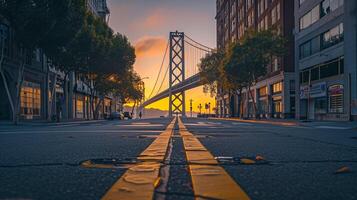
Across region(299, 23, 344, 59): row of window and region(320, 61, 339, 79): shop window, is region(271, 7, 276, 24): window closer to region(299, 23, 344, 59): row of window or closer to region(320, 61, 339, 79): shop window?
region(299, 23, 344, 59): row of window

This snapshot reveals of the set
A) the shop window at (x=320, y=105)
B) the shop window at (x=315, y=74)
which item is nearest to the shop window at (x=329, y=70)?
the shop window at (x=315, y=74)

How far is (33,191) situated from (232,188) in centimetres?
122

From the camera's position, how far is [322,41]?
3519 cm

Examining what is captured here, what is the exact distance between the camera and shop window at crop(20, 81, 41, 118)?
33781mm

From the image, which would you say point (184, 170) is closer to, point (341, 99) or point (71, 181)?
point (71, 181)

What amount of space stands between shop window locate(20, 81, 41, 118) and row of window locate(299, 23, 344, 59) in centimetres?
2696

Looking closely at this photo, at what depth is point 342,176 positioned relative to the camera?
2949 mm

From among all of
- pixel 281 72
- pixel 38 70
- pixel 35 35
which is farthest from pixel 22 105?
pixel 281 72

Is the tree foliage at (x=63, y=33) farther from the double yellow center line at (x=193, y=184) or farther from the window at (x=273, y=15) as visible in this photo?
the window at (x=273, y=15)

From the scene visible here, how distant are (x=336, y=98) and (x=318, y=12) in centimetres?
865

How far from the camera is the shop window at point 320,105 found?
116 feet

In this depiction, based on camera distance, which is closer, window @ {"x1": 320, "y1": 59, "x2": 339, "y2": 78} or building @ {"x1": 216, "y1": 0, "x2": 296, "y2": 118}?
window @ {"x1": 320, "y1": 59, "x2": 339, "y2": 78}

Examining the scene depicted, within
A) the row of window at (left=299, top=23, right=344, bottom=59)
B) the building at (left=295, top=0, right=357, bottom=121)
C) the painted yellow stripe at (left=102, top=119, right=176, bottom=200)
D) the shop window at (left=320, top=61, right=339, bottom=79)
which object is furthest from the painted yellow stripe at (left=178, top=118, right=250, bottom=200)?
the shop window at (left=320, top=61, right=339, bottom=79)

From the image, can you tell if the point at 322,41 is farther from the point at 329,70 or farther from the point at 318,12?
the point at 329,70
